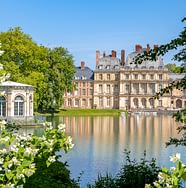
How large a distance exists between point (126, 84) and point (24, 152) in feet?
232

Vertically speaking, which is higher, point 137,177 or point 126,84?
point 126,84

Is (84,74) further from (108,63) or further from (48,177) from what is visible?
(48,177)

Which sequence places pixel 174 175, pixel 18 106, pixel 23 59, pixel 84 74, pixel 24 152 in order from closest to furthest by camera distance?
pixel 174 175
pixel 24 152
pixel 18 106
pixel 23 59
pixel 84 74

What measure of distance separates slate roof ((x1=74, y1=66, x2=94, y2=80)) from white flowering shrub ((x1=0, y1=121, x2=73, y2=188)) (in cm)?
7163

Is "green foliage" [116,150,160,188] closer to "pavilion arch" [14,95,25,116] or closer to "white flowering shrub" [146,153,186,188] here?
"white flowering shrub" [146,153,186,188]

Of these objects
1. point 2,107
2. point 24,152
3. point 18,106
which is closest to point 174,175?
point 24,152

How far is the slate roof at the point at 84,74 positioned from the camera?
7594cm

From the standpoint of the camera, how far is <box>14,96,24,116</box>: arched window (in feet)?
99.3

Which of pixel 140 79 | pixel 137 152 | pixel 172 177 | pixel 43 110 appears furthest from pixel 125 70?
pixel 172 177

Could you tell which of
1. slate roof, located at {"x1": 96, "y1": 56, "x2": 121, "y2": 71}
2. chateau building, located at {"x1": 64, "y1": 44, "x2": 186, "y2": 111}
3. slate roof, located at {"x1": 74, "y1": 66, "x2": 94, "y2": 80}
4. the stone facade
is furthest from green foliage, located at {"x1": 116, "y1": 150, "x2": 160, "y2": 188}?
slate roof, located at {"x1": 74, "y1": 66, "x2": 94, "y2": 80}

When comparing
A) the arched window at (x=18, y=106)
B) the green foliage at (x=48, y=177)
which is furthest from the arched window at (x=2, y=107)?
the green foliage at (x=48, y=177)

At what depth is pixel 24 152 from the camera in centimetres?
368

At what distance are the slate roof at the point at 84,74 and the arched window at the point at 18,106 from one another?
45.5 m

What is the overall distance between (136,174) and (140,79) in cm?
6630
